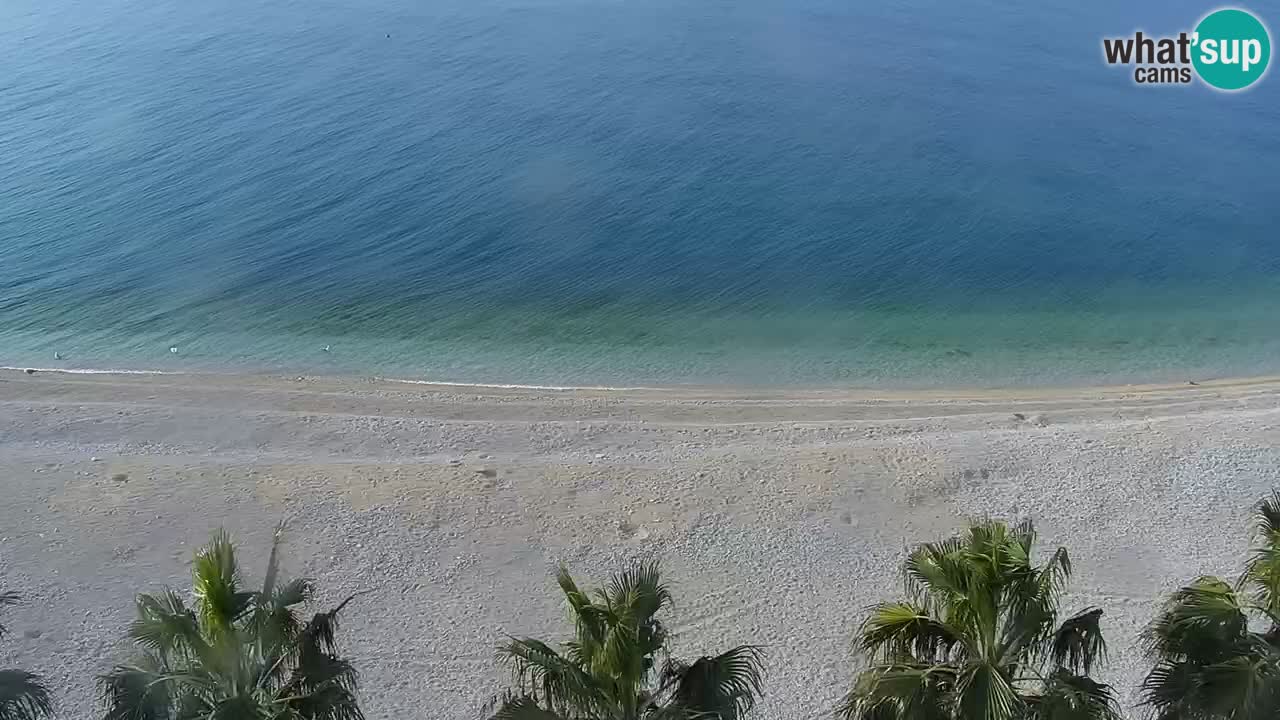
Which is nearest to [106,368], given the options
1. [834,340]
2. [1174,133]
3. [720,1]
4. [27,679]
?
[834,340]

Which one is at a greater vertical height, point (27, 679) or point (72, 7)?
point (72, 7)

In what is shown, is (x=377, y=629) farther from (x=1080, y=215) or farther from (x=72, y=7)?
(x=72, y=7)

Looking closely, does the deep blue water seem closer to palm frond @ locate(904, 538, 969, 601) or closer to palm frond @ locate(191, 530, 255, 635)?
palm frond @ locate(904, 538, 969, 601)

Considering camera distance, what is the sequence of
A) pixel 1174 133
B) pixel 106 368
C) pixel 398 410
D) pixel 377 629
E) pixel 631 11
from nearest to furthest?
pixel 377 629 < pixel 398 410 < pixel 106 368 < pixel 1174 133 < pixel 631 11

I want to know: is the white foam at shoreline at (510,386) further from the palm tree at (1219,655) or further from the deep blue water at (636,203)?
the palm tree at (1219,655)

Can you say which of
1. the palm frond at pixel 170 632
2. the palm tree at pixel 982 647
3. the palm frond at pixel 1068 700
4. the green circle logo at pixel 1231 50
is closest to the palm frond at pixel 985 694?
the palm tree at pixel 982 647

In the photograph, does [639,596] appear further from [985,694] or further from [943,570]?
[985,694]
